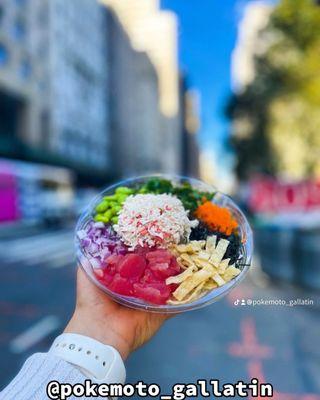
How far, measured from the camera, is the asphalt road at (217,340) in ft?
12.5

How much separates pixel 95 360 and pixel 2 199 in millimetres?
20001

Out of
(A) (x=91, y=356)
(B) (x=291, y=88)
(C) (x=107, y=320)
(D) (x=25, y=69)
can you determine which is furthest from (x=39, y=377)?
(D) (x=25, y=69)

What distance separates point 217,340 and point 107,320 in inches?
155

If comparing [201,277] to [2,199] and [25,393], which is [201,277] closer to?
[25,393]

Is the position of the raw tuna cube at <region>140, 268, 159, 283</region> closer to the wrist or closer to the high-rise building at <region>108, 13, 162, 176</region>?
the wrist

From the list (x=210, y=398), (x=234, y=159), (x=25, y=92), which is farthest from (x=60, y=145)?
(x=210, y=398)

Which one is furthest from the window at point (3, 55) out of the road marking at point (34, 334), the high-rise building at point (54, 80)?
the road marking at point (34, 334)

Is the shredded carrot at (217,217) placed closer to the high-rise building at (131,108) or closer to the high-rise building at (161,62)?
the high-rise building at (131,108)

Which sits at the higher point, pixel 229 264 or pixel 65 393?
pixel 229 264

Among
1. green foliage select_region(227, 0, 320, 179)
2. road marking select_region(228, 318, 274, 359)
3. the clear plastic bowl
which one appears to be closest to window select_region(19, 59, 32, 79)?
green foliage select_region(227, 0, 320, 179)

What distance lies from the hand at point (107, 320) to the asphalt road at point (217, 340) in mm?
1360

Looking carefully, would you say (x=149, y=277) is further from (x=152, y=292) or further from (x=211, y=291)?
(x=211, y=291)

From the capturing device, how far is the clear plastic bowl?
49.6 inches

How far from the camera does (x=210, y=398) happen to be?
157cm
